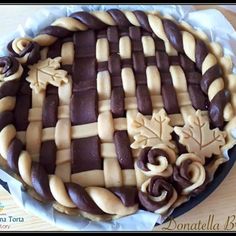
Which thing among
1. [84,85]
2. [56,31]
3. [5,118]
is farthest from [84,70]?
[5,118]

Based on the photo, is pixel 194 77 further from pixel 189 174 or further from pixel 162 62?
pixel 189 174

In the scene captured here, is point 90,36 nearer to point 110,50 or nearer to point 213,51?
point 110,50

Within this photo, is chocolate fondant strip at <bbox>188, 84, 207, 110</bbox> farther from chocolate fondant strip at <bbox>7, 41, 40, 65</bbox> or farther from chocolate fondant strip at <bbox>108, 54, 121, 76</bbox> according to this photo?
chocolate fondant strip at <bbox>7, 41, 40, 65</bbox>

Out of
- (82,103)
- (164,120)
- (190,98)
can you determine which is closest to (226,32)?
(190,98)

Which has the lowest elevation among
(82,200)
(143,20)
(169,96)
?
(82,200)

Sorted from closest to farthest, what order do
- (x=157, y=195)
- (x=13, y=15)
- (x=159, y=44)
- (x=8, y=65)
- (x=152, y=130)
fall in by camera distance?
(x=157, y=195) < (x=152, y=130) < (x=8, y=65) < (x=159, y=44) < (x=13, y=15)

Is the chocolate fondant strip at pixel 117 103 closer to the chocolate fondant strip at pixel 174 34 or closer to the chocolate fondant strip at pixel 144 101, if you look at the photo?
the chocolate fondant strip at pixel 144 101

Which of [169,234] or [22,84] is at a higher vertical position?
[22,84]

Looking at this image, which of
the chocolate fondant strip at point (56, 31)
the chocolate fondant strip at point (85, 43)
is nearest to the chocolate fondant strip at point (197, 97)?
the chocolate fondant strip at point (85, 43)
